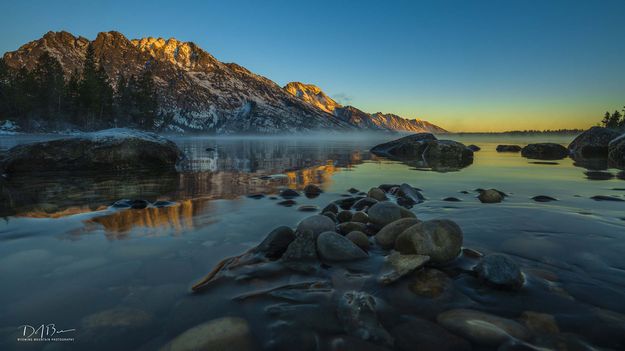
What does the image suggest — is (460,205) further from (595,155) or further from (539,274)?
(595,155)

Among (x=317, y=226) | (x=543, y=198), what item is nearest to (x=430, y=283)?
(x=317, y=226)

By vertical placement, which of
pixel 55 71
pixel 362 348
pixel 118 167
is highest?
pixel 55 71

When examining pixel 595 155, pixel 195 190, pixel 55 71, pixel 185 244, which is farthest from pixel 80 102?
pixel 595 155

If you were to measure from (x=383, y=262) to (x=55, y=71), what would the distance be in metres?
113

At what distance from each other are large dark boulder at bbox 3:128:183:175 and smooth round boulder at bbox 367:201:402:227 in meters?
14.3

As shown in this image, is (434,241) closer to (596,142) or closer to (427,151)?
(427,151)

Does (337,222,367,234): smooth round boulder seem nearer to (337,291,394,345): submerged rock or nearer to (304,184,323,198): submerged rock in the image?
(337,291,394,345): submerged rock

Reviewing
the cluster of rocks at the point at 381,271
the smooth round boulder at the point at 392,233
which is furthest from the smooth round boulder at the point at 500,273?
the smooth round boulder at the point at 392,233

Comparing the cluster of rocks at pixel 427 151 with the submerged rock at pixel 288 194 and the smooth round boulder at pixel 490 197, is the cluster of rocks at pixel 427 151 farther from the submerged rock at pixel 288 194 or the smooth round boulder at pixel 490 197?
the submerged rock at pixel 288 194

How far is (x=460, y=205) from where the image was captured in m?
8.71

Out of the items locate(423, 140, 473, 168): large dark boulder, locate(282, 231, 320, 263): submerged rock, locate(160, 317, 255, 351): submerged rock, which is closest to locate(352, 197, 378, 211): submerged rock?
locate(282, 231, 320, 263): submerged rock

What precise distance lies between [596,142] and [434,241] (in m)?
35.6

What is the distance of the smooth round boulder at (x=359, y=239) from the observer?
549cm

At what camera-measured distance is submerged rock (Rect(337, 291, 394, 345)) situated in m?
3.00
